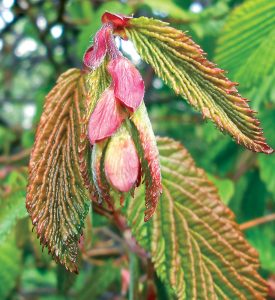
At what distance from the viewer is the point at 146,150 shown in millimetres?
720

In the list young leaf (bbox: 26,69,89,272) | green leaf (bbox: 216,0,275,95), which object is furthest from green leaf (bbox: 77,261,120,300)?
young leaf (bbox: 26,69,89,272)

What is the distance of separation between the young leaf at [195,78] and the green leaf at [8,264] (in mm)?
882

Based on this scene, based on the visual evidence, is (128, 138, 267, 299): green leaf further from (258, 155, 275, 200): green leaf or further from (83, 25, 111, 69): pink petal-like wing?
(258, 155, 275, 200): green leaf

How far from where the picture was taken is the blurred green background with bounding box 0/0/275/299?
1.23 meters

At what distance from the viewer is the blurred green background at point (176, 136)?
1234mm

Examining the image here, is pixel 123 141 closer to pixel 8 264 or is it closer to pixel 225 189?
pixel 225 189

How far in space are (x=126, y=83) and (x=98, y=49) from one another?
0.08 meters

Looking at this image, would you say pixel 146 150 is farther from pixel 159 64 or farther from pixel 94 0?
pixel 94 0

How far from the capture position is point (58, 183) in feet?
2.70

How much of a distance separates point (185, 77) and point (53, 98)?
0.71 feet

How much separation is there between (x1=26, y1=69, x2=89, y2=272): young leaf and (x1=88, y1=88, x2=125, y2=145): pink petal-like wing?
109mm

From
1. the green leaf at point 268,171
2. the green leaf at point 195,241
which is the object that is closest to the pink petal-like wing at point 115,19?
the green leaf at point 195,241

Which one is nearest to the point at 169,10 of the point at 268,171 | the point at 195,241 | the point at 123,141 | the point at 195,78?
the point at 268,171

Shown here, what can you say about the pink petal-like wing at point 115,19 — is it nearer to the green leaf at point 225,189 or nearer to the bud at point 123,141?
the bud at point 123,141
